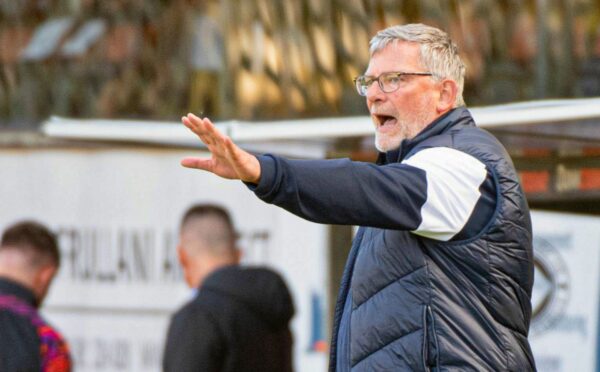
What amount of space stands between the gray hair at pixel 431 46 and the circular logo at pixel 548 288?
294 cm

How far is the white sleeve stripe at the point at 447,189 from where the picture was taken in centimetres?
304

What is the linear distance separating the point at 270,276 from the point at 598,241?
1473 mm

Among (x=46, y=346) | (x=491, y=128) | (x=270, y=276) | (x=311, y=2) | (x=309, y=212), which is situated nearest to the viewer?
(x=309, y=212)

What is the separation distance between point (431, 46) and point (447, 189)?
458mm

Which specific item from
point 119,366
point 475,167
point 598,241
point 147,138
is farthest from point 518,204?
point 119,366

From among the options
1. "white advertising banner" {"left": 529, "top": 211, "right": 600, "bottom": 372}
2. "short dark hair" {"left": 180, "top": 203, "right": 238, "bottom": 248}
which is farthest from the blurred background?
"short dark hair" {"left": 180, "top": 203, "right": 238, "bottom": 248}

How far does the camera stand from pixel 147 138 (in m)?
5.25

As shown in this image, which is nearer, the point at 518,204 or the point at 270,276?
the point at 518,204

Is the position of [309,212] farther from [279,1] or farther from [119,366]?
[119,366]

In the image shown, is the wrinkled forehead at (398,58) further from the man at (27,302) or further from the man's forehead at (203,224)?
the man's forehead at (203,224)

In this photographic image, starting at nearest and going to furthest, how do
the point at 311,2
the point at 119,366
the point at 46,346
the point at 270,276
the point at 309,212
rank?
the point at 309,212
the point at 46,346
the point at 270,276
the point at 311,2
the point at 119,366

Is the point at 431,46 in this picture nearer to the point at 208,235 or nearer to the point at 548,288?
the point at 208,235

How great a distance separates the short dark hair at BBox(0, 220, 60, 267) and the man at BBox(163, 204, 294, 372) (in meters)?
0.54

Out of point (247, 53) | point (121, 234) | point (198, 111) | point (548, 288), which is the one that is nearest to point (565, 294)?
point (548, 288)
